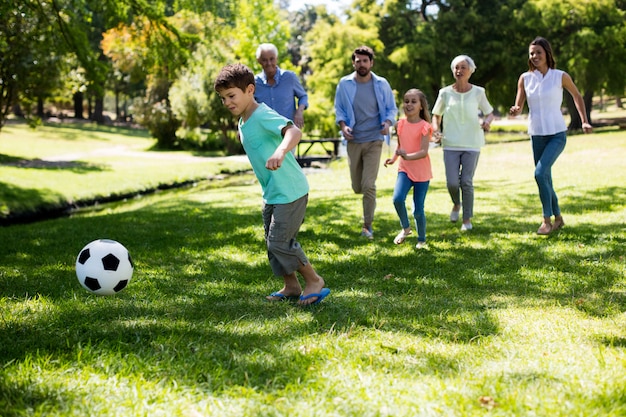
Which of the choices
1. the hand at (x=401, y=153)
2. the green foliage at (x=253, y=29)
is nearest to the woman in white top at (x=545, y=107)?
the hand at (x=401, y=153)

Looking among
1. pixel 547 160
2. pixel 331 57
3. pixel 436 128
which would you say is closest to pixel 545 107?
pixel 547 160

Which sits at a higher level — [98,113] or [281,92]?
[98,113]

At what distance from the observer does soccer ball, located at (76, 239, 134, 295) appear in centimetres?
488

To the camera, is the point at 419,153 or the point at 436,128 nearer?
the point at 419,153

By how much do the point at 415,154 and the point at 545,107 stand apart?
1.71 meters

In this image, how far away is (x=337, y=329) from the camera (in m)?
4.05

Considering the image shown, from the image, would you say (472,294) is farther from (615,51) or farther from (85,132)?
(85,132)

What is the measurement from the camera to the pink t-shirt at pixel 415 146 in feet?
22.7

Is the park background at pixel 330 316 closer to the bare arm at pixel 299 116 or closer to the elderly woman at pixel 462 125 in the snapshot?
the elderly woman at pixel 462 125

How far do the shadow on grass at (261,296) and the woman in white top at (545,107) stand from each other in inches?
32.1

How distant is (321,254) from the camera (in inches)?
272

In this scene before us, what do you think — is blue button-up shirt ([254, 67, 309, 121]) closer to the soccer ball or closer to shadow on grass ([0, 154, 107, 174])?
the soccer ball

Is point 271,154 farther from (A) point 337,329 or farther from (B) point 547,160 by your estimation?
(B) point 547,160

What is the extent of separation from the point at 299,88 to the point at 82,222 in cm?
562
